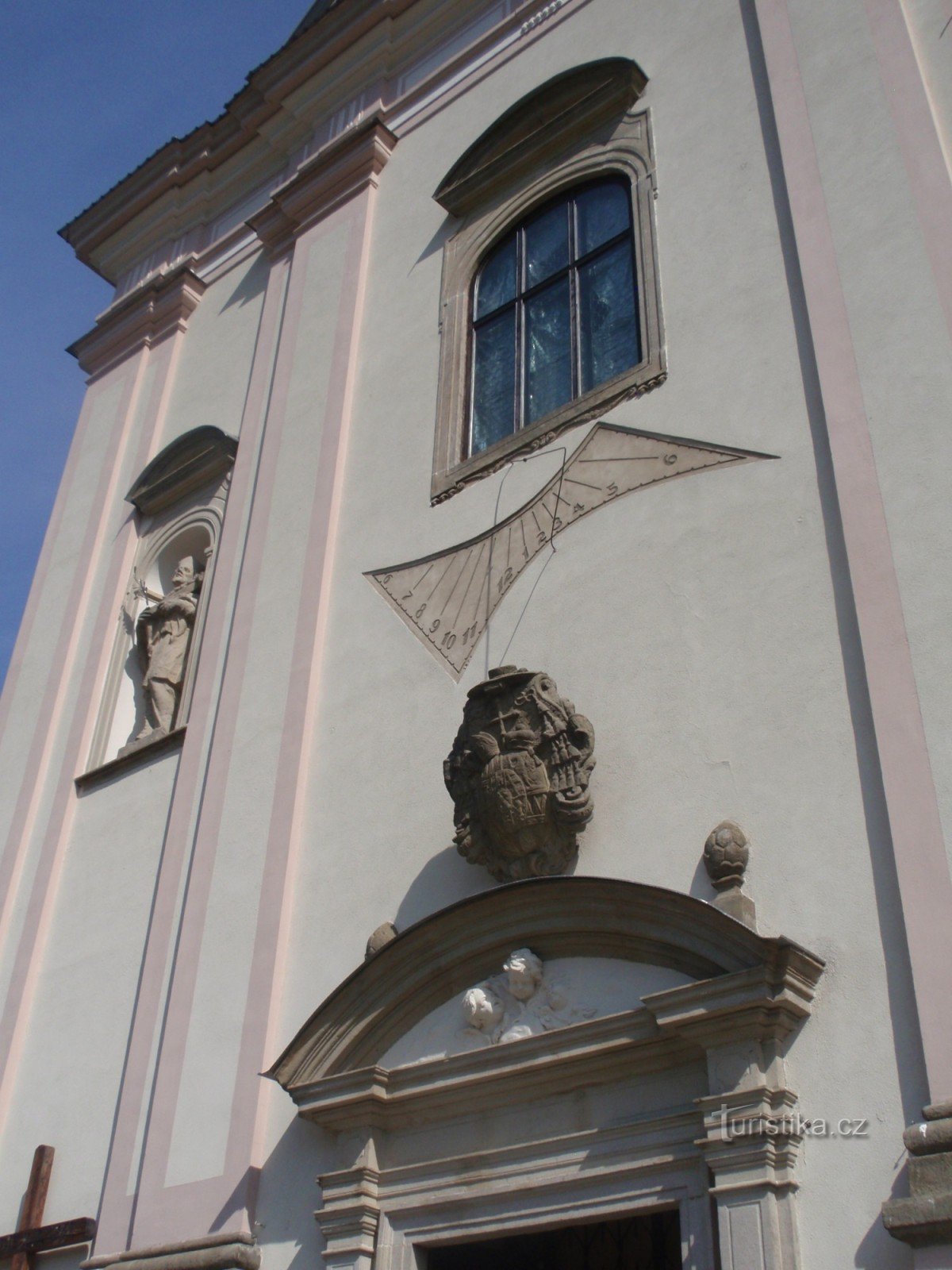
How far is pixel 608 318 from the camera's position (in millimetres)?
7254

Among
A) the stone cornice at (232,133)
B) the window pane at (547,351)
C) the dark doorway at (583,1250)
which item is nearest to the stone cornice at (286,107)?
the stone cornice at (232,133)

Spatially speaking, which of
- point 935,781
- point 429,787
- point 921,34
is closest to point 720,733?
point 935,781

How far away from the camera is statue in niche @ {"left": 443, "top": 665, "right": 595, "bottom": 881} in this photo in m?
5.52

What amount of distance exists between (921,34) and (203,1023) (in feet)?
18.7

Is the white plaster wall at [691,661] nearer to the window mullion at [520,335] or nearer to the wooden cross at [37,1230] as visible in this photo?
the window mullion at [520,335]

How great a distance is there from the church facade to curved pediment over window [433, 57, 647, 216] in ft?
0.12

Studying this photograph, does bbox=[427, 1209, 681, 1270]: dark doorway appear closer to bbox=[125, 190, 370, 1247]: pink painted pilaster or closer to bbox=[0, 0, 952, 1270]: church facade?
bbox=[0, 0, 952, 1270]: church facade

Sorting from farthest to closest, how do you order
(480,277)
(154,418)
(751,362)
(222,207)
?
(222,207)
(154,418)
(480,277)
(751,362)

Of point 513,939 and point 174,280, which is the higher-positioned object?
point 174,280

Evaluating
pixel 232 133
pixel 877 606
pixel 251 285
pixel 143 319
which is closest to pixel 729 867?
pixel 877 606

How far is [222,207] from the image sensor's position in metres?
11.3

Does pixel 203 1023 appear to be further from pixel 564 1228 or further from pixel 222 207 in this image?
pixel 222 207

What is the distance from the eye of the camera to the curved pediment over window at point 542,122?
7809 mm

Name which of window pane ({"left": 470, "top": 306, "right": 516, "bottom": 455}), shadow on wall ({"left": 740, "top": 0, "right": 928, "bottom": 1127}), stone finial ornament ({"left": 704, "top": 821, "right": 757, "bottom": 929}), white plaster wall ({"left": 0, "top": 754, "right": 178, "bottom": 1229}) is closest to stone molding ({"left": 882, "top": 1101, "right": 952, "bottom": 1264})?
shadow on wall ({"left": 740, "top": 0, "right": 928, "bottom": 1127})
